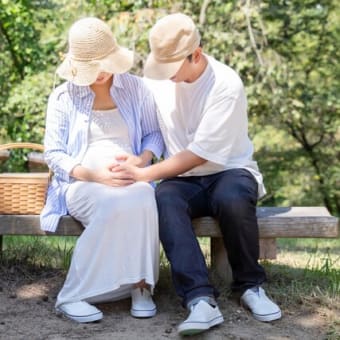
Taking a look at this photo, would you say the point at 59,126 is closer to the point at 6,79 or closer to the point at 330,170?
the point at 6,79

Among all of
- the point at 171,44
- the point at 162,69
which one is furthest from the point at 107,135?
the point at 171,44

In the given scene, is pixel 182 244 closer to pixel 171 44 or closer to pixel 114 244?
pixel 114 244

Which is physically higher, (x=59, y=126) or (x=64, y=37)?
(x=64, y=37)

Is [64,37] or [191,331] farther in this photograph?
[64,37]

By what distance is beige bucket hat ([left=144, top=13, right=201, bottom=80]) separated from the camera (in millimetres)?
3406

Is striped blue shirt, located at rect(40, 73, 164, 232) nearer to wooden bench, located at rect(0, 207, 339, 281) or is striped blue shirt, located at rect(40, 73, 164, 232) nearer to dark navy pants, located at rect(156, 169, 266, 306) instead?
wooden bench, located at rect(0, 207, 339, 281)

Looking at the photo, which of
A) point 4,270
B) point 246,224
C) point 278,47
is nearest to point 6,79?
point 278,47

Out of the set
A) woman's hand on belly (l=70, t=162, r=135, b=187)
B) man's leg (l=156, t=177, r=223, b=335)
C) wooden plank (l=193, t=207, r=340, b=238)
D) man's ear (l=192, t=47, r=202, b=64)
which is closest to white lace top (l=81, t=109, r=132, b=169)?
woman's hand on belly (l=70, t=162, r=135, b=187)

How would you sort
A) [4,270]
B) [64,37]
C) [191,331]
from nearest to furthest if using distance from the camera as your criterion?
[191,331] < [4,270] < [64,37]

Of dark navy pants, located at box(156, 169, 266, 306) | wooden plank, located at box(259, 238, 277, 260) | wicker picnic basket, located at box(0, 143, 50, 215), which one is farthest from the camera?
wooden plank, located at box(259, 238, 277, 260)

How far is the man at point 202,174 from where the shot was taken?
331 centimetres

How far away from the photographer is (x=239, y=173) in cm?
355

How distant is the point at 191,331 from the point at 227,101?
3.64 feet

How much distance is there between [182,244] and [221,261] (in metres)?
0.56
